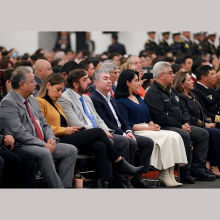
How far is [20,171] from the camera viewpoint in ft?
14.2

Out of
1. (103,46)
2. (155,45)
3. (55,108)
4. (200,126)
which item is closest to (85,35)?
(103,46)

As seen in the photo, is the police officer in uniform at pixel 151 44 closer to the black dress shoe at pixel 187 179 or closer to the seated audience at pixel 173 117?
the seated audience at pixel 173 117

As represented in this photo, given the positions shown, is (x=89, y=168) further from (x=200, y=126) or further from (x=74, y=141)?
(x=200, y=126)

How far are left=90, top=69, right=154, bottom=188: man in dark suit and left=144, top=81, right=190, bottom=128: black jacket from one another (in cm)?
57

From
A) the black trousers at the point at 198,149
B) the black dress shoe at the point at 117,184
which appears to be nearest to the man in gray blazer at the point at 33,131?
the black dress shoe at the point at 117,184

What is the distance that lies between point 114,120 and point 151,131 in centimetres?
53

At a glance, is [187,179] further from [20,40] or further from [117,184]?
[20,40]

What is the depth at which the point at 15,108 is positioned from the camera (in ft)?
15.0

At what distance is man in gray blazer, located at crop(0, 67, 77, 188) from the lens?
14.7 ft

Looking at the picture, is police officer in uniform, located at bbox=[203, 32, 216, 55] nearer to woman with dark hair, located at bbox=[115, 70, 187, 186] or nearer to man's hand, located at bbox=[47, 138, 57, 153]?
woman with dark hair, located at bbox=[115, 70, 187, 186]

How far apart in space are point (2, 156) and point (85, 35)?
13.6 m

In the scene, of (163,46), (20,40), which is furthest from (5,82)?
(20,40)

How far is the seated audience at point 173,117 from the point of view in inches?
242

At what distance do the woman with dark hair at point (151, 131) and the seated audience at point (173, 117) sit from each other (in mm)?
177
